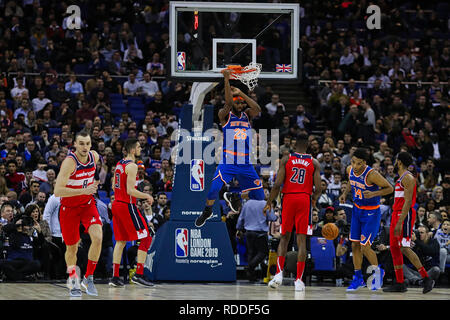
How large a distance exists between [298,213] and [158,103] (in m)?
8.18

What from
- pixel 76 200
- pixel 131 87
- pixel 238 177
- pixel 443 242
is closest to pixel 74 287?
pixel 76 200

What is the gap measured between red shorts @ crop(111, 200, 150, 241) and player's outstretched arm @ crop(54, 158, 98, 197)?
5.63 ft

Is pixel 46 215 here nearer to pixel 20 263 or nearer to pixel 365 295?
pixel 20 263

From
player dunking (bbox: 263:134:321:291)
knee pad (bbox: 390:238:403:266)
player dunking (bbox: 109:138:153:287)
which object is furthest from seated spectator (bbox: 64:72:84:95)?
knee pad (bbox: 390:238:403:266)

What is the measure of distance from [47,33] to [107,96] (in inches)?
128

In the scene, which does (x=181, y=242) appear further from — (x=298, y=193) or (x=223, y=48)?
(x=223, y=48)

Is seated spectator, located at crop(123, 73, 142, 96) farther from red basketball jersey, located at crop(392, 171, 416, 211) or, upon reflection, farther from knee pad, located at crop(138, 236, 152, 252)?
red basketball jersey, located at crop(392, 171, 416, 211)

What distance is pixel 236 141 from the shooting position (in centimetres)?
1105

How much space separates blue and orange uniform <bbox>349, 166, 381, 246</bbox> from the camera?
1127 cm

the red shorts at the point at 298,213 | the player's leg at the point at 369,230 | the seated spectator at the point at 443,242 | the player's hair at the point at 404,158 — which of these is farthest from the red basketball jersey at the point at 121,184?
the seated spectator at the point at 443,242

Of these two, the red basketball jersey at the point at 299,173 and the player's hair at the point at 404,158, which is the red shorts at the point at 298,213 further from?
the player's hair at the point at 404,158

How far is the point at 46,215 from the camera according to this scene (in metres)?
13.3

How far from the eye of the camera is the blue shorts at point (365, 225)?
11.3 m
